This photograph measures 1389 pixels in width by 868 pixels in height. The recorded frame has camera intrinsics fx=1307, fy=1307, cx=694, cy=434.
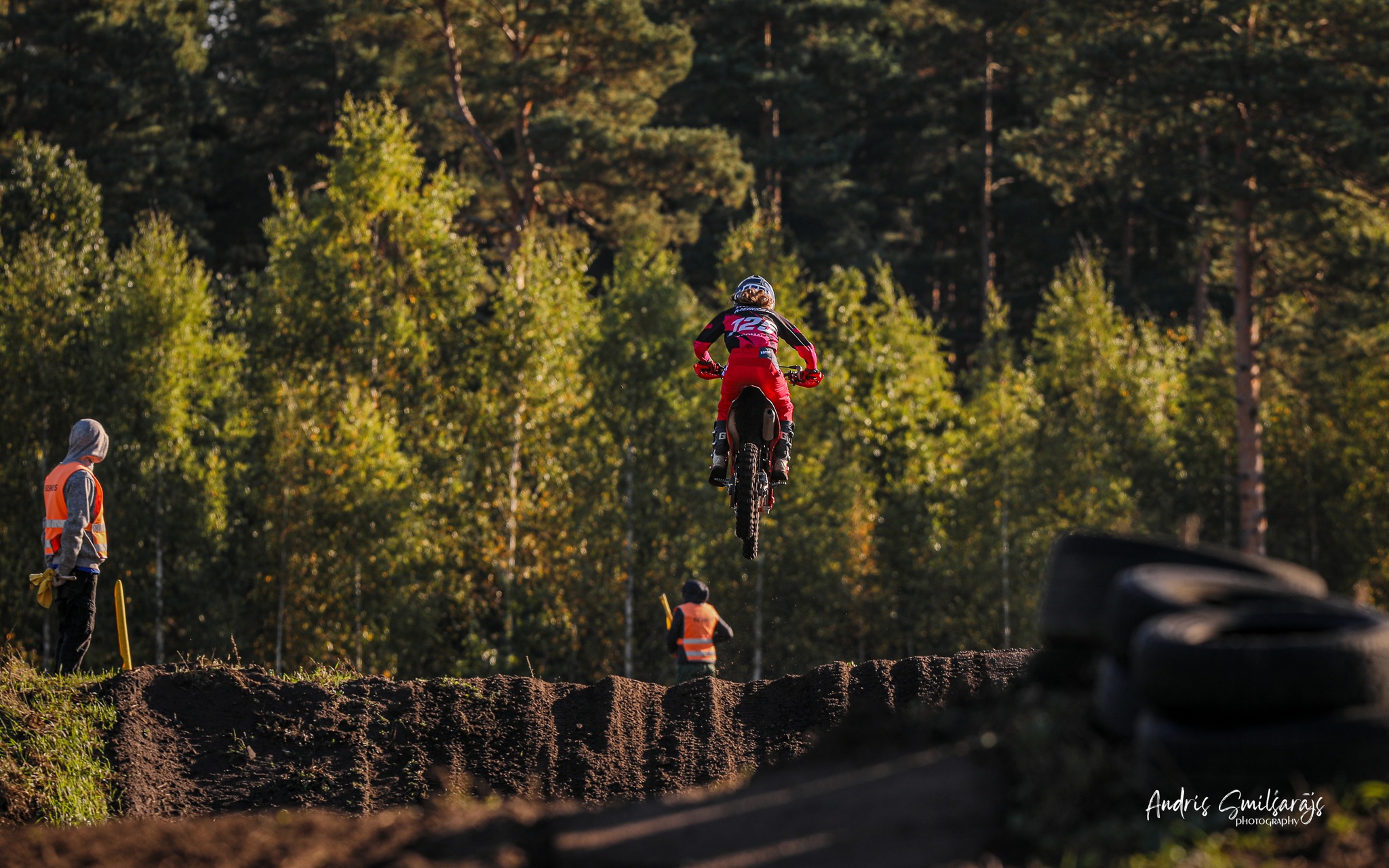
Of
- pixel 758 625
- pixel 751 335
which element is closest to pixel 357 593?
pixel 758 625

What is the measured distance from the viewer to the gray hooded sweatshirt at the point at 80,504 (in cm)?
1054

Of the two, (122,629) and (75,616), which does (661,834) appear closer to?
(122,629)

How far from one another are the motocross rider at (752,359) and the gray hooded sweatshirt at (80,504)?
16.3ft

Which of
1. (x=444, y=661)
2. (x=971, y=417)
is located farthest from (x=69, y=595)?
(x=971, y=417)

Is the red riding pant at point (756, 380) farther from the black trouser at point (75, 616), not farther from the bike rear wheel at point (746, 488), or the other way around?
the black trouser at point (75, 616)

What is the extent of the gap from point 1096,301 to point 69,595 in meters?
23.1

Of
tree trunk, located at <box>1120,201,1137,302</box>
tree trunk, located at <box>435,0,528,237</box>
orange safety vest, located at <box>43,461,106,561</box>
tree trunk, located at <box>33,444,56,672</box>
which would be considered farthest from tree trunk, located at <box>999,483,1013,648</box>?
orange safety vest, located at <box>43,461,106,561</box>

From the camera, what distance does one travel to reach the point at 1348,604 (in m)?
5.69

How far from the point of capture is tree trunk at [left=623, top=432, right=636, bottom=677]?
2462cm

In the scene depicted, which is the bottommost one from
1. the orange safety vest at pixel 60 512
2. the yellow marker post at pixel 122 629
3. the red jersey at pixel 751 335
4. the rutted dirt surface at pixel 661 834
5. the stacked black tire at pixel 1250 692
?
the rutted dirt surface at pixel 661 834

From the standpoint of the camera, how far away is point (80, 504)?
34.8 ft

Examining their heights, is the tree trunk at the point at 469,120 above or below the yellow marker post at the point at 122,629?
above

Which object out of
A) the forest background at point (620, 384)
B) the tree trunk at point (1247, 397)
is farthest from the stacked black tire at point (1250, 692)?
the tree trunk at point (1247, 397)

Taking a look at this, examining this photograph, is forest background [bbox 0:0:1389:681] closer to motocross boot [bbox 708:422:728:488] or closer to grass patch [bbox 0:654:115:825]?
grass patch [bbox 0:654:115:825]
